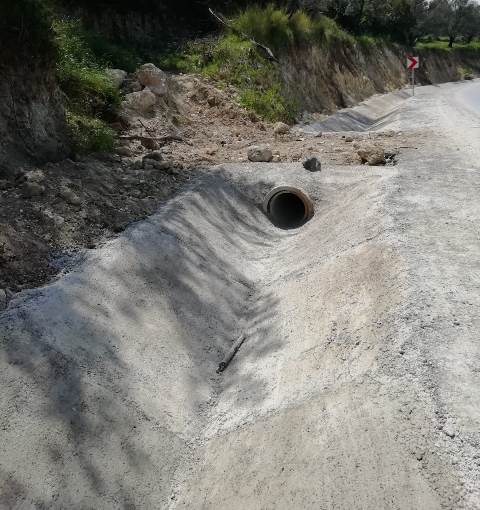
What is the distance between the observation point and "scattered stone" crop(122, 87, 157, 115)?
10648mm

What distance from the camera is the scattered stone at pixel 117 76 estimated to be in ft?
36.6

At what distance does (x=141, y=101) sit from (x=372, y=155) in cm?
510

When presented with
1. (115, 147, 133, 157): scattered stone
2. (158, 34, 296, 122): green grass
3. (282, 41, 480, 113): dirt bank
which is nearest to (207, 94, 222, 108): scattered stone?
(158, 34, 296, 122): green grass

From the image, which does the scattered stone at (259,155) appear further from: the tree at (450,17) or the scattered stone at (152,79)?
the tree at (450,17)

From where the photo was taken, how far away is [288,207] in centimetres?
984

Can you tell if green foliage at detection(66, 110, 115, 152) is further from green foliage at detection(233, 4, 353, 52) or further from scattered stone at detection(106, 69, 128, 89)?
green foliage at detection(233, 4, 353, 52)

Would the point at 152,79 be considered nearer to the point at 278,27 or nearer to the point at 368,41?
the point at 278,27

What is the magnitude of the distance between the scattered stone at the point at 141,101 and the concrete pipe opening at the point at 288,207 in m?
3.79

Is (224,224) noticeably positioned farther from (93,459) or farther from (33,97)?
(93,459)

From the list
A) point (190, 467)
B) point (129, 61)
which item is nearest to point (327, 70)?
point (129, 61)

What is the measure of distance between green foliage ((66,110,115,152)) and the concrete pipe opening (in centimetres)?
302

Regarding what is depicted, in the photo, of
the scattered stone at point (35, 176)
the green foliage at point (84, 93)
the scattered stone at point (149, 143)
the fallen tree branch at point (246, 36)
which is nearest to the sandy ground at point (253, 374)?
the scattered stone at point (35, 176)

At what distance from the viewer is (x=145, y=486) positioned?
4.39 meters

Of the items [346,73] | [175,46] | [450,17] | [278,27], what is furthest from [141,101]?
[450,17]
